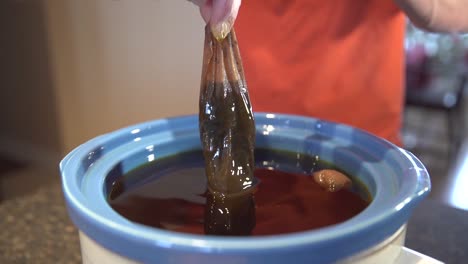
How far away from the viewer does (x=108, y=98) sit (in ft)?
5.89

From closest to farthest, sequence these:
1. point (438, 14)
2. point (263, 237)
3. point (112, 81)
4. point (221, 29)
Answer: point (263, 237)
point (221, 29)
point (438, 14)
point (112, 81)

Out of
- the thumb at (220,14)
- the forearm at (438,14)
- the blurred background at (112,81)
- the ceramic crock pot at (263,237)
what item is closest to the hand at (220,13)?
the thumb at (220,14)

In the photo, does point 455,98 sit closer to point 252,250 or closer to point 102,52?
point 102,52

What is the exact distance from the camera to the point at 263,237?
25 cm

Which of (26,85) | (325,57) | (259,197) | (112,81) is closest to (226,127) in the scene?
(259,197)

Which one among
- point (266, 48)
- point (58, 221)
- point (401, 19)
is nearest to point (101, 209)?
point (58, 221)

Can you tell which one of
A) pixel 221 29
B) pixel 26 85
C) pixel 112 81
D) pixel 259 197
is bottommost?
pixel 26 85

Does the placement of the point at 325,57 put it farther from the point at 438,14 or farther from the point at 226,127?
the point at 226,127

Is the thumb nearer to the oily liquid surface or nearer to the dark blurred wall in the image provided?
the oily liquid surface

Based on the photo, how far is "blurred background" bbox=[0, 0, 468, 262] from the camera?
62.1 inches

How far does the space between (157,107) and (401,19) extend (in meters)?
1.00

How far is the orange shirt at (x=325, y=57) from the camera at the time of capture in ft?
2.49

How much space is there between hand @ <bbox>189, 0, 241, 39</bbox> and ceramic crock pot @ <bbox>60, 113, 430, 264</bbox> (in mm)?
111

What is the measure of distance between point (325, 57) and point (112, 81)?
114 cm
